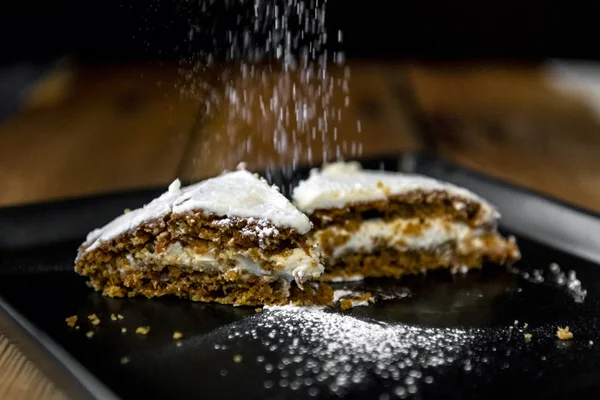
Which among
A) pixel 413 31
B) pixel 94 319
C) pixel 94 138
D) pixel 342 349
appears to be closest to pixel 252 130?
pixel 94 138

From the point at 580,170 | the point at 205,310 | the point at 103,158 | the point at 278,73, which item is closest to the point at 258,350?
the point at 205,310

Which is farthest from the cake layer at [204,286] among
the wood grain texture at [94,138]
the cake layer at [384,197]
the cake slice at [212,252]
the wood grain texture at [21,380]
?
the wood grain texture at [94,138]

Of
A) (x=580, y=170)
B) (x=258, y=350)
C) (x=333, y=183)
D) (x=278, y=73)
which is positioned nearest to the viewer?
(x=258, y=350)

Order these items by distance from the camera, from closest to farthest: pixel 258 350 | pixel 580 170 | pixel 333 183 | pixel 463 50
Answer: pixel 258 350 < pixel 333 183 < pixel 580 170 < pixel 463 50

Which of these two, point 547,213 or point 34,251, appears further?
point 547,213

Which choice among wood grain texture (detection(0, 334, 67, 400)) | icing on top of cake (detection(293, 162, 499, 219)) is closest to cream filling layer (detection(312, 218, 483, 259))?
icing on top of cake (detection(293, 162, 499, 219))

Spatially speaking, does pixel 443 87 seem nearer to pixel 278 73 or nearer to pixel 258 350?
pixel 278 73

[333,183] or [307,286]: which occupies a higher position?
[333,183]
